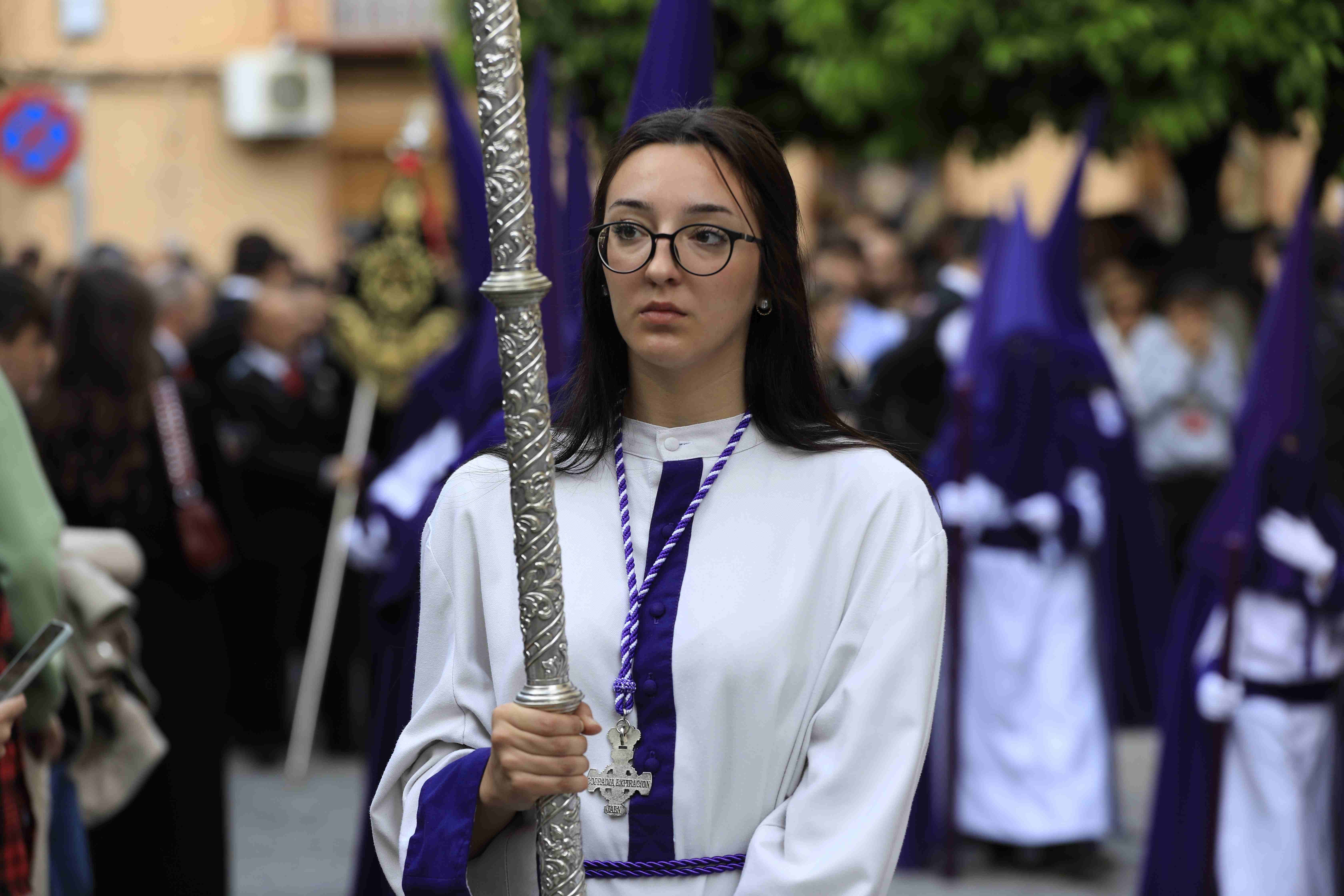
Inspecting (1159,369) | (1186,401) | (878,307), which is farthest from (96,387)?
(878,307)

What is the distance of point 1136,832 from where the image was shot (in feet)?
22.0

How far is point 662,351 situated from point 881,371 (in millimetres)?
5347

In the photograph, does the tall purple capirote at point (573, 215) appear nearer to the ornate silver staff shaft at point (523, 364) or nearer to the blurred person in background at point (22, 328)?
the blurred person in background at point (22, 328)

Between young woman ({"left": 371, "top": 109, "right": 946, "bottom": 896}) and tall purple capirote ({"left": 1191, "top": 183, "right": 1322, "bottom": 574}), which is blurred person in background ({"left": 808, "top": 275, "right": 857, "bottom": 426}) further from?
tall purple capirote ({"left": 1191, "top": 183, "right": 1322, "bottom": 574})

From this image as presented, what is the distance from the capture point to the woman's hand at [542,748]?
193 cm

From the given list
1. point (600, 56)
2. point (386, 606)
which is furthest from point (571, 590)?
point (600, 56)

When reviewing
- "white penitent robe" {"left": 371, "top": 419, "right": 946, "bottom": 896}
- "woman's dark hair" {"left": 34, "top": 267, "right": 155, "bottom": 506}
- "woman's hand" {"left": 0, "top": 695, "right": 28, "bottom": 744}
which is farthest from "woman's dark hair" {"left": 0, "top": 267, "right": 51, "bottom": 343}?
"white penitent robe" {"left": 371, "top": 419, "right": 946, "bottom": 896}

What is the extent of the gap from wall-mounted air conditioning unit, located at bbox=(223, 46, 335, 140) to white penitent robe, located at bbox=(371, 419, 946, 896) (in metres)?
18.7

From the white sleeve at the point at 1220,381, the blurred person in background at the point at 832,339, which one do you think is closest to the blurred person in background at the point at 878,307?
the blurred person in background at the point at 832,339

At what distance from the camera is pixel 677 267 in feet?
7.22

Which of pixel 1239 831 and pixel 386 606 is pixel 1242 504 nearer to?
pixel 1239 831

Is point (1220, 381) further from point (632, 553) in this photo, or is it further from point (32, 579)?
point (632, 553)

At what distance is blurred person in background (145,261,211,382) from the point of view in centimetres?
816

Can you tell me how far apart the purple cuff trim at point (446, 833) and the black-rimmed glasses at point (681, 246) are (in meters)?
0.64
